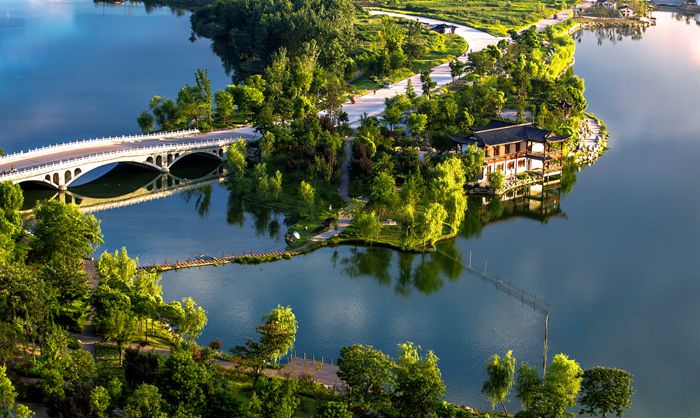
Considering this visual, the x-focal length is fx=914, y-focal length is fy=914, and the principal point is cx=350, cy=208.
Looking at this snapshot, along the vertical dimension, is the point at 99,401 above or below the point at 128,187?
above

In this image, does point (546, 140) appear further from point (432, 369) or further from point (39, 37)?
point (39, 37)

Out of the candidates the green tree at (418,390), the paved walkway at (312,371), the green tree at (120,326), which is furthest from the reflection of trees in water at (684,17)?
the green tree at (120,326)

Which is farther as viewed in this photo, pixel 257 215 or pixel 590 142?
pixel 590 142

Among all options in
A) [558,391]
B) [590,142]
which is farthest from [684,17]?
[558,391]

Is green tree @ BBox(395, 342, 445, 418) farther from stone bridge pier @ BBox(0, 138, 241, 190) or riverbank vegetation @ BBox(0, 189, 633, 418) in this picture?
stone bridge pier @ BBox(0, 138, 241, 190)

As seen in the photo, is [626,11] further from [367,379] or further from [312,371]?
[367,379]

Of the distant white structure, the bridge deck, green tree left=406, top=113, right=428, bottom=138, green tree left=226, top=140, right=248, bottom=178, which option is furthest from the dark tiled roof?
the distant white structure

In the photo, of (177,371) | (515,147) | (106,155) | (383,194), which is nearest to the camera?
(177,371)

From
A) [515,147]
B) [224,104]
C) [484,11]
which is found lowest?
[515,147]
